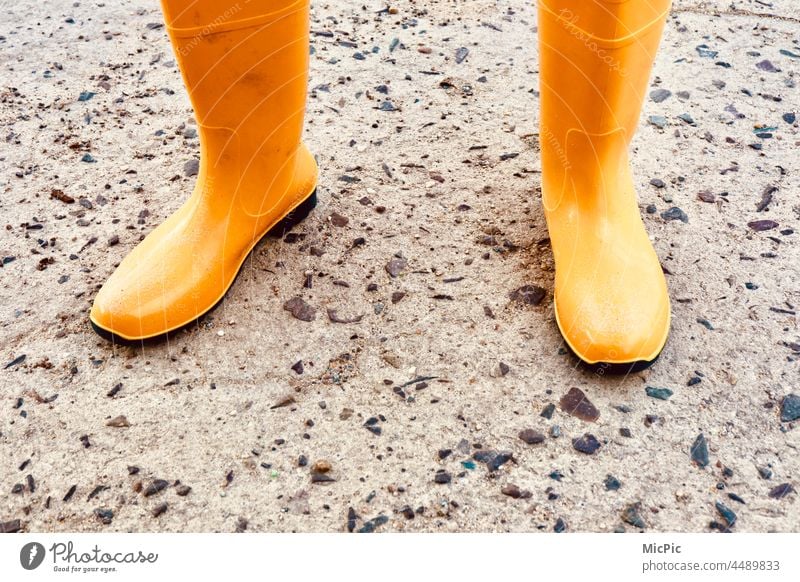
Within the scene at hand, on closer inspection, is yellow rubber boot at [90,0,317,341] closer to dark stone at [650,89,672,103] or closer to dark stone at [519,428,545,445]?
dark stone at [519,428,545,445]

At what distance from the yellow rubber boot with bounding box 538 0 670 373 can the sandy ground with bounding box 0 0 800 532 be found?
0.07 m

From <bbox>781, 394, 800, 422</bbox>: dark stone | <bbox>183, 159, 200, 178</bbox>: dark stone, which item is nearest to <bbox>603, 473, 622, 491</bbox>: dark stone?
<bbox>781, 394, 800, 422</bbox>: dark stone

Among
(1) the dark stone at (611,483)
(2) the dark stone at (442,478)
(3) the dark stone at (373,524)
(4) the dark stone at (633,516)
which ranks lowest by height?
(3) the dark stone at (373,524)

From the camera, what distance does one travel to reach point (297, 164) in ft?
4.44

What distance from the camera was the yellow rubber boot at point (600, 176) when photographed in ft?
3.34

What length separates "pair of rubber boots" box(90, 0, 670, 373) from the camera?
1.05 metres

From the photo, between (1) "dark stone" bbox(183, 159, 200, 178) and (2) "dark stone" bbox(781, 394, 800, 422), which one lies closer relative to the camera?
(2) "dark stone" bbox(781, 394, 800, 422)

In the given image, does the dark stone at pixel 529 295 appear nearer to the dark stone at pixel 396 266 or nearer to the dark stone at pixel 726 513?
the dark stone at pixel 396 266

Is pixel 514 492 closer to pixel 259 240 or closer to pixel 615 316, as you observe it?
pixel 615 316

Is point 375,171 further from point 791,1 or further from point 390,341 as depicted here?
point 791,1

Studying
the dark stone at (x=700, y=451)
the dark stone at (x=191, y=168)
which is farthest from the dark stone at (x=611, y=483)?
the dark stone at (x=191, y=168)

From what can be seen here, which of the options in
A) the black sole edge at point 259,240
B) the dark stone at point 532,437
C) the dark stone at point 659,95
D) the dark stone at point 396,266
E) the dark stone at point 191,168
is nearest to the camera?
the dark stone at point 532,437

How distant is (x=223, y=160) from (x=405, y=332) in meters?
0.41

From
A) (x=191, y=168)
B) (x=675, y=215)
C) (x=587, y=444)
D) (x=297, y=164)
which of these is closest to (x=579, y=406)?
(x=587, y=444)
